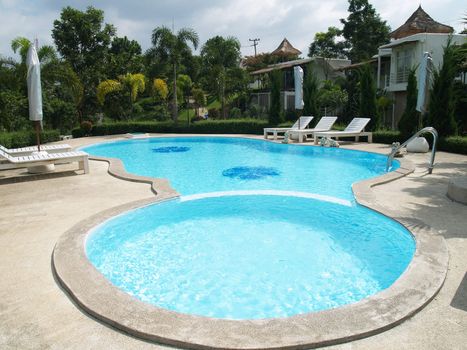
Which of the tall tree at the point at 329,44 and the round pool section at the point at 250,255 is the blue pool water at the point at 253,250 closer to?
the round pool section at the point at 250,255

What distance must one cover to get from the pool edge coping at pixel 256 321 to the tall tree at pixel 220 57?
25972mm

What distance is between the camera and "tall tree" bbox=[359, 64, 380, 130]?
1873cm

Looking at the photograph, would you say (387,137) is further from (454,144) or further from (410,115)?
(454,144)

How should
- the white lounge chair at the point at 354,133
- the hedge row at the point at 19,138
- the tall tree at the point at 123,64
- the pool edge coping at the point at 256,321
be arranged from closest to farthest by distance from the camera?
the pool edge coping at the point at 256,321 < the hedge row at the point at 19,138 < the white lounge chair at the point at 354,133 < the tall tree at the point at 123,64

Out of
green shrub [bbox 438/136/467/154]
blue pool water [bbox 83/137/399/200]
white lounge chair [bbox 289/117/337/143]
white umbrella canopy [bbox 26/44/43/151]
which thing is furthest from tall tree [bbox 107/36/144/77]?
green shrub [bbox 438/136/467/154]

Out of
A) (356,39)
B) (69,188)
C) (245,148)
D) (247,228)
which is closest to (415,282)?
(247,228)

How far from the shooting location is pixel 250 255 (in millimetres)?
5531

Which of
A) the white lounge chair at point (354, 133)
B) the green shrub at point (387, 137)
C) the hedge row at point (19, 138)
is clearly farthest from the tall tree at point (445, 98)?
the hedge row at point (19, 138)

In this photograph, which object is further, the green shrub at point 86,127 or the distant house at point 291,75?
the distant house at point 291,75

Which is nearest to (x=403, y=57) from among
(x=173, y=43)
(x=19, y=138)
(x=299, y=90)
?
(x=299, y=90)

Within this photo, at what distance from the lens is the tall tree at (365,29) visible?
140 feet

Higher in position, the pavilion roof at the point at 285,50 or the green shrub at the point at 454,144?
the pavilion roof at the point at 285,50

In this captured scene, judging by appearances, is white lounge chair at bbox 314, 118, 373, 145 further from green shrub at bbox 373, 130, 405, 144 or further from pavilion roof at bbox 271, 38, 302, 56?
pavilion roof at bbox 271, 38, 302, 56

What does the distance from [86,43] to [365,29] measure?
3049 centimetres
